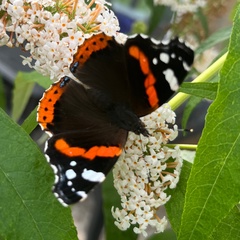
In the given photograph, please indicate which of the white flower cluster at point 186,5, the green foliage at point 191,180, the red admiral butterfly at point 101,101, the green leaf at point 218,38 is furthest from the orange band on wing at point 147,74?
the white flower cluster at point 186,5

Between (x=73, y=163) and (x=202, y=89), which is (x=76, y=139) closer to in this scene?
(x=73, y=163)

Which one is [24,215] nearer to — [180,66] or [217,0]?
[180,66]

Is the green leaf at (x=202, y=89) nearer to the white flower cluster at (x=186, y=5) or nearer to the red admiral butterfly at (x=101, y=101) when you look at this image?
the red admiral butterfly at (x=101, y=101)

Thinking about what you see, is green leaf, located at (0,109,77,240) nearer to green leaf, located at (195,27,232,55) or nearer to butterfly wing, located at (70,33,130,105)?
butterfly wing, located at (70,33,130,105)

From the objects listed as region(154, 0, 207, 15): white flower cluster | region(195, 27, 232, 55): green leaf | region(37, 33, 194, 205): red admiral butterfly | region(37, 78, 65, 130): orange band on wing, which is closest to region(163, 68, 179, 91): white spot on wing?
region(37, 33, 194, 205): red admiral butterfly

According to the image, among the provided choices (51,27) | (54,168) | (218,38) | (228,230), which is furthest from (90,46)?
(218,38)

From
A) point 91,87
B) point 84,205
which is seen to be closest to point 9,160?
point 91,87
